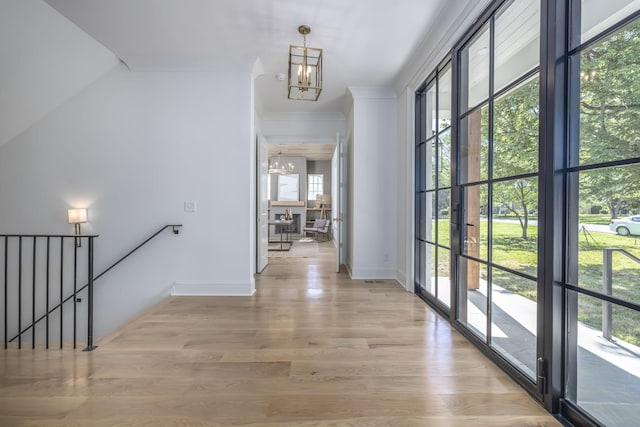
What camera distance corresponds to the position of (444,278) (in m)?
2.97

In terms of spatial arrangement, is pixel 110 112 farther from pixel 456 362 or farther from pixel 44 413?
pixel 456 362

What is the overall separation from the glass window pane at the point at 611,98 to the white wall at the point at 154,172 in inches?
121

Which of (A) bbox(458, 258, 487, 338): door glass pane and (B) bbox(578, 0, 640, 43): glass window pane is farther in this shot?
(A) bbox(458, 258, 487, 338): door glass pane

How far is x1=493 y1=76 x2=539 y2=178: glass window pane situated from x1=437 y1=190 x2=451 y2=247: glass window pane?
82 cm

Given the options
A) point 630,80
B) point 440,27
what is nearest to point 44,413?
point 630,80

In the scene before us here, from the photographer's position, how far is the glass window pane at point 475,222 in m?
2.19

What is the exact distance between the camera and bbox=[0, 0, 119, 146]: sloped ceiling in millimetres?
2678

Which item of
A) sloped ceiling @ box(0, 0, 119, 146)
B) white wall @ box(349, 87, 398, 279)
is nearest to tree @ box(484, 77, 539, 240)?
white wall @ box(349, 87, 398, 279)

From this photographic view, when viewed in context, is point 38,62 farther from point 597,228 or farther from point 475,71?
point 597,228

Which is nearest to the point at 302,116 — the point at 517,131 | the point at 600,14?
the point at 517,131

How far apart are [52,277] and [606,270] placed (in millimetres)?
5256

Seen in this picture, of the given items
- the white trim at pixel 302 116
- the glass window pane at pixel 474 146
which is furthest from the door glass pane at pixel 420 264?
the white trim at pixel 302 116

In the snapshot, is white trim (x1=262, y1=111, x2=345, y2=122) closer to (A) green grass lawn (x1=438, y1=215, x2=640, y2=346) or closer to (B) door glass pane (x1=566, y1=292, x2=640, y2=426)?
(A) green grass lawn (x1=438, y1=215, x2=640, y2=346)

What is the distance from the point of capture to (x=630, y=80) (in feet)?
3.98
